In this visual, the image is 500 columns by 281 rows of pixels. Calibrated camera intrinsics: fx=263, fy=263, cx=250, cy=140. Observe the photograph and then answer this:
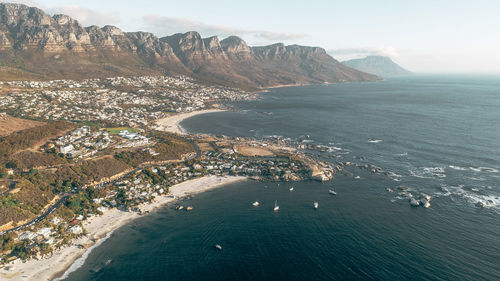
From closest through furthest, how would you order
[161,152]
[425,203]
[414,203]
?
[425,203], [414,203], [161,152]

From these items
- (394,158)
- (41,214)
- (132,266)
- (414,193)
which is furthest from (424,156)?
(41,214)

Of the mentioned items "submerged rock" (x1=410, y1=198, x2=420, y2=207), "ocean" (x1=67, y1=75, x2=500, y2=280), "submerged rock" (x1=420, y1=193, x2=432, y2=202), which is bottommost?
"ocean" (x1=67, y1=75, x2=500, y2=280)

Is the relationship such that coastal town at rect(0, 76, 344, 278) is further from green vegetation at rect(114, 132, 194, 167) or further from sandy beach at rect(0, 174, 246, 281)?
sandy beach at rect(0, 174, 246, 281)

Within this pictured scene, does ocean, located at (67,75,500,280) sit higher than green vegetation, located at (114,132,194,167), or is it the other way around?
green vegetation, located at (114,132,194,167)

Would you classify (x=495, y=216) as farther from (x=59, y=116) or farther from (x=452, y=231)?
(x=59, y=116)

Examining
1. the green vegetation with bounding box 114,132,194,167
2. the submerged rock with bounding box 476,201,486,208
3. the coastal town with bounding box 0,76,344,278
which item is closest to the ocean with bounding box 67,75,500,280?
the submerged rock with bounding box 476,201,486,208

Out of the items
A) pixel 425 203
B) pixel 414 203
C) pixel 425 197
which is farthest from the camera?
pixel 425 197

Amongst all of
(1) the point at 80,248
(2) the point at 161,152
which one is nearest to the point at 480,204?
(1) the point at 80,248

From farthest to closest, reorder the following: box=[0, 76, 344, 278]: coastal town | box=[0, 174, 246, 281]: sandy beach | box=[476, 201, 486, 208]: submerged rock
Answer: box=[476, 201, 486, 208]: submerged rock, box=[0, 76, 344, 278]: coastal town, box=[0, 174, 246, 281]: sandy beach

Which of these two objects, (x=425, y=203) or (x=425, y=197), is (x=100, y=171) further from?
(x=425, y=197)
